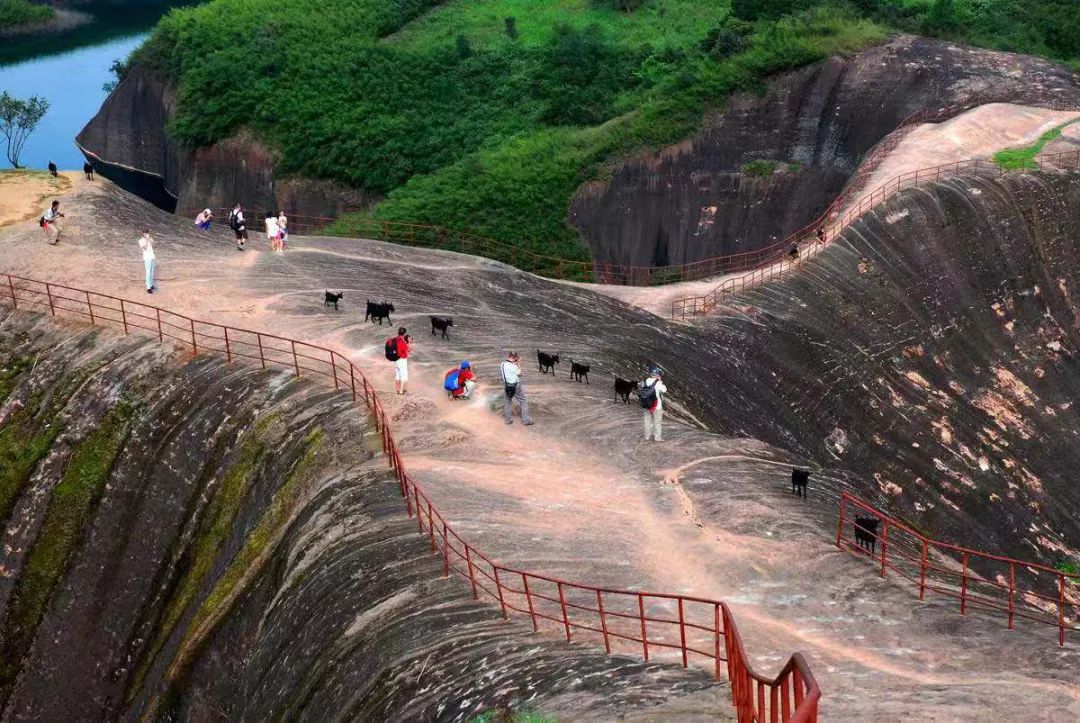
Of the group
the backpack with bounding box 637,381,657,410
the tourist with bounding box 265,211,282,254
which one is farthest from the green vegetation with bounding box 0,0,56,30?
the backpack with bounding box 637,381,657,410

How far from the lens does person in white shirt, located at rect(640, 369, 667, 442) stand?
26031 mm

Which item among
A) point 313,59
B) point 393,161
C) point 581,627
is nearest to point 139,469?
point 581,627

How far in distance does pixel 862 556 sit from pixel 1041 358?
23.5 metres

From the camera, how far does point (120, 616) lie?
2959 cm

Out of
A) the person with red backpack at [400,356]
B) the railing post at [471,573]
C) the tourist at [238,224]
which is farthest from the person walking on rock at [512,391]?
the tourist at [238,224]

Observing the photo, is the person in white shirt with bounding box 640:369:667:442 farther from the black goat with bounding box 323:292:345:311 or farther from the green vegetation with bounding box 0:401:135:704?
the green vegetation with bounding box 0:401:135:704

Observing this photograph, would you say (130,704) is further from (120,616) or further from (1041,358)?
(1041,358)

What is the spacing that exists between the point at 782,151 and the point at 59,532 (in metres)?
37.9

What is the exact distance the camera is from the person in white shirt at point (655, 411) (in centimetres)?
2603

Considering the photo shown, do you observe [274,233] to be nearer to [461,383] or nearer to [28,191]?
[28,191]

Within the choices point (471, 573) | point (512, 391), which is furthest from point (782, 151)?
point (471, 573)

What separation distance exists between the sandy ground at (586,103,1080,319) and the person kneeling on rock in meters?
16.2

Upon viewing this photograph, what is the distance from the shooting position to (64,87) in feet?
338

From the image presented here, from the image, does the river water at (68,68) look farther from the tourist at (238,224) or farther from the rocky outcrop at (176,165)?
the tourist at (238,224)
